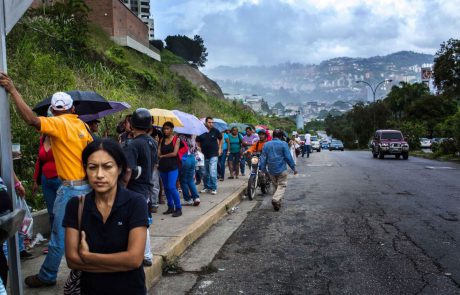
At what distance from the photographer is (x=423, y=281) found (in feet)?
16.5

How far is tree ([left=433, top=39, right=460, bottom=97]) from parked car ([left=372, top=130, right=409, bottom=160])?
3988 mm

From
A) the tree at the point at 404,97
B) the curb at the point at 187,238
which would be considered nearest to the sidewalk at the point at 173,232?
the curb at the point at 187,238

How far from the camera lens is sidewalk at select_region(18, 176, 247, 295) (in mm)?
5065

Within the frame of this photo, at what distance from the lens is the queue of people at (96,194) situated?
8.28ft

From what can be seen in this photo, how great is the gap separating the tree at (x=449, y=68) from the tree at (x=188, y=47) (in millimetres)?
63671

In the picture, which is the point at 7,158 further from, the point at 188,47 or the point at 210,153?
the point at 188,47

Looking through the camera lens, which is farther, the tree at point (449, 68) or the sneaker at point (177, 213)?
the tree at point (449, 68)

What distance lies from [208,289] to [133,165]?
1.60m

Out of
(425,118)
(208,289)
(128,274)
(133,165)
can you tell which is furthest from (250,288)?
(425,118)

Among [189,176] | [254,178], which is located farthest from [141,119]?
[254,178]

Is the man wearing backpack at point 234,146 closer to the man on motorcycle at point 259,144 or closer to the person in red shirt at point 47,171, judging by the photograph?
the man on motorcycle at point 259,144

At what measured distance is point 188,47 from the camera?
87.8m

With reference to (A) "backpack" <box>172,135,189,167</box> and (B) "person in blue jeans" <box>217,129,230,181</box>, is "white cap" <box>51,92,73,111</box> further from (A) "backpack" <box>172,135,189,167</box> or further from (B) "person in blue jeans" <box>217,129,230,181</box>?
(B) "person in blue jeans" <box>217,129,230,181</box>

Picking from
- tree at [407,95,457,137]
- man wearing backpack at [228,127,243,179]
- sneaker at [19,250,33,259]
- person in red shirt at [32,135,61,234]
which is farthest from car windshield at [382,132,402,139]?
tree at [407,95,457,137]
